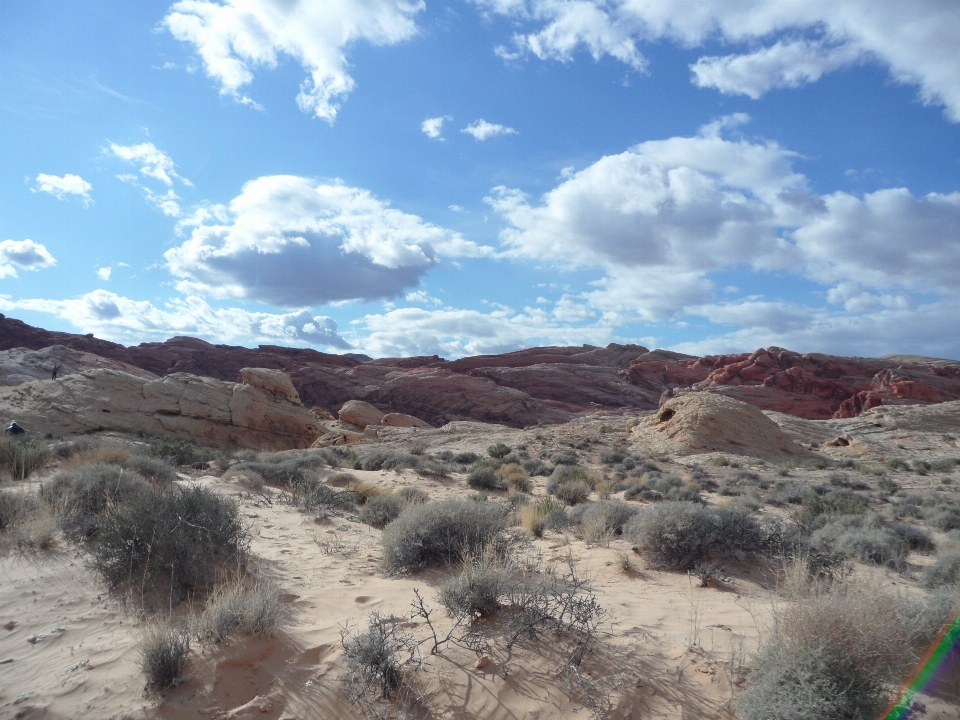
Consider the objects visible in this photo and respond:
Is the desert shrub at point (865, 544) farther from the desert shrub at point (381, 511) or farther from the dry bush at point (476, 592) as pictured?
the desert shrub at point (381, 511)

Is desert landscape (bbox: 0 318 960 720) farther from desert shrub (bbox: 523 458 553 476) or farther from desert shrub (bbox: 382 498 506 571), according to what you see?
desert shrub (bbox: 523 458 553 476)

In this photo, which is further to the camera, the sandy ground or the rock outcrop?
the rock outcrop

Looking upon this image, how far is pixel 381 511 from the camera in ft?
31.8

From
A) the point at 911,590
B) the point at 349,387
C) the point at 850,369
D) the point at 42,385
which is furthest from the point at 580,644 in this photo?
the point at 850,369

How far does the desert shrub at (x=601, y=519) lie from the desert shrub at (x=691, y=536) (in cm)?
80

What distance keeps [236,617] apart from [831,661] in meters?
4.43

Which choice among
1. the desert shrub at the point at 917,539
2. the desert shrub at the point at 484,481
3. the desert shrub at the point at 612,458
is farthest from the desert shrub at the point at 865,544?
the desert shrub at the point at 612,458

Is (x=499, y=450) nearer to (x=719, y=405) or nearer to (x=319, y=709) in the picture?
(x=719, y=405)

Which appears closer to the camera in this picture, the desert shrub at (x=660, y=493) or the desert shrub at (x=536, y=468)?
the desert shrub at (x=660, y=493)

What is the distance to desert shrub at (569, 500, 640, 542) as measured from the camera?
862 centimetres

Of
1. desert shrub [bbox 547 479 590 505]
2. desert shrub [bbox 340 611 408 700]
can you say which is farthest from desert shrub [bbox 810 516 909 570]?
desert shrub [bbox 340 611 408 700]

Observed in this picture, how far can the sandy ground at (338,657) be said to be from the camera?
3.89 metres

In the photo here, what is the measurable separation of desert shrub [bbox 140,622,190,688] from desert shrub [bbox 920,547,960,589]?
7.63 meters

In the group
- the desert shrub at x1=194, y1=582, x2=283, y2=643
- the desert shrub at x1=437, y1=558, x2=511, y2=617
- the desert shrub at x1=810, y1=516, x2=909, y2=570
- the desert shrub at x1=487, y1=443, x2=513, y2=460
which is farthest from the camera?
the desert shrub at x1=487, y1=443, x2=513, y2=460
